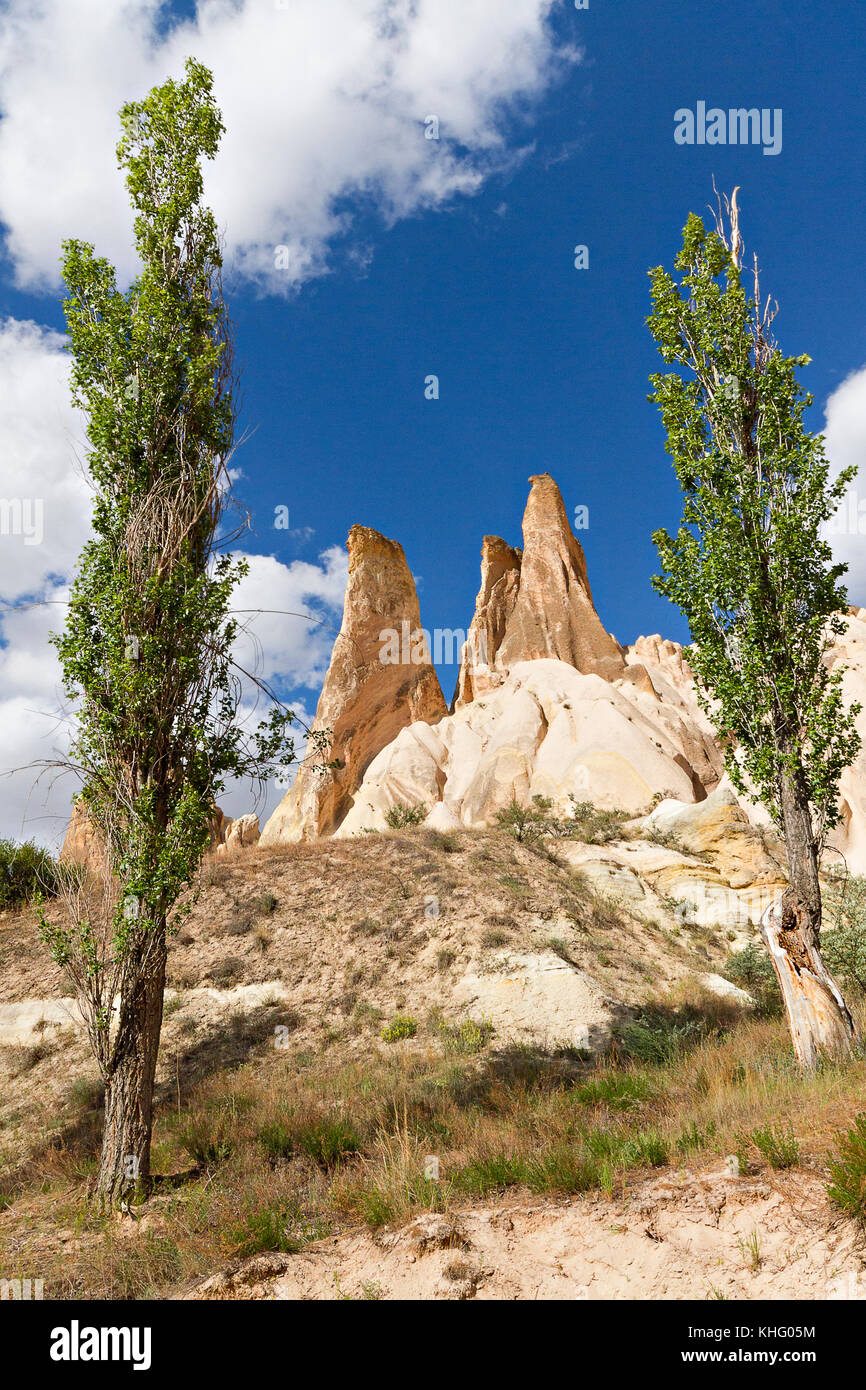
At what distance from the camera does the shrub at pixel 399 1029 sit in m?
12.9

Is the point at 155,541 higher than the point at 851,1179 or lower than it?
higher

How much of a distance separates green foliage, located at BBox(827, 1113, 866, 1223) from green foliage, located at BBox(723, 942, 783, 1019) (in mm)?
11295

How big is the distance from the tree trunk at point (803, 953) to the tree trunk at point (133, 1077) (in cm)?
779

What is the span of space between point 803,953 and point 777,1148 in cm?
463

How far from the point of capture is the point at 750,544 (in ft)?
35.7

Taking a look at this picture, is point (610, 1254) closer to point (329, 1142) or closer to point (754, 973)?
point (329, 1142)

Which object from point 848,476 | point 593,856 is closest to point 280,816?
point 593,856

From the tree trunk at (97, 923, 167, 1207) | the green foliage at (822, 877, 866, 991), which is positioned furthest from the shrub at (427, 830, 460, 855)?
the tree trunk at (97, 923, 167, 1207)

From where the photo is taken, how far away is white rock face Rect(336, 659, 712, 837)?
32312 millimetres

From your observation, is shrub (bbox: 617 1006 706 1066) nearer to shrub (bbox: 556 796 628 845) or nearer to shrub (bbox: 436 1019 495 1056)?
shrub (bbox: 436 1019 495 1056)

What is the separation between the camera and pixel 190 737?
875 centimetres

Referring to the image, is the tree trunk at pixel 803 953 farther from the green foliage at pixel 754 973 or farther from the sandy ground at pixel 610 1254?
the green foliage at pixel 754 973

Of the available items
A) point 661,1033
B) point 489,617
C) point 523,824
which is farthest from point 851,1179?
point 489,617
